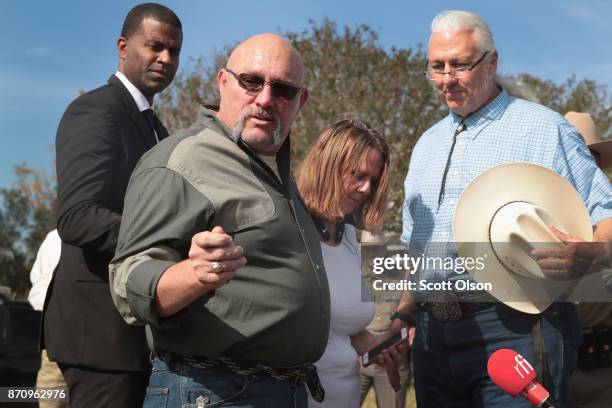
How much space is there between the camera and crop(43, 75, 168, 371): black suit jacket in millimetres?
3041

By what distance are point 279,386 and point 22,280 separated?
80.2 feet

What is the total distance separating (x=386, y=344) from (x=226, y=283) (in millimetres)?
1634

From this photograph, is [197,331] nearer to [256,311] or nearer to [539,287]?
[256,311]

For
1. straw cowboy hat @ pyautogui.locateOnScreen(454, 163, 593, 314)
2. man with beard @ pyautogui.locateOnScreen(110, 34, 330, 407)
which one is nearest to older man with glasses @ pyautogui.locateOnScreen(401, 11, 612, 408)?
straw cowboy hat @ pyautogui.locateOnScreen(454, 163, 593, 314)

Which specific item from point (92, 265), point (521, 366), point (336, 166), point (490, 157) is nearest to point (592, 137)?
point (490, 157)

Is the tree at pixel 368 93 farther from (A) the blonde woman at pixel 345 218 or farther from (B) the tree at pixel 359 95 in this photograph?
(A) the blonde woman at pixel 345 218

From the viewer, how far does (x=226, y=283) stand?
219 centimetres

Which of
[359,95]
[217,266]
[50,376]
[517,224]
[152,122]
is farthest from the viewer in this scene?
[359,95]

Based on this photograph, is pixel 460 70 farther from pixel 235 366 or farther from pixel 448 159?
pixel 235 366

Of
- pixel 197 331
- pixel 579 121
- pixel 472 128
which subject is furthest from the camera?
pixel 579 121

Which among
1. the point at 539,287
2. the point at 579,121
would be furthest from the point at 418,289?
the point at 579,121

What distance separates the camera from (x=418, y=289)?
3.64m

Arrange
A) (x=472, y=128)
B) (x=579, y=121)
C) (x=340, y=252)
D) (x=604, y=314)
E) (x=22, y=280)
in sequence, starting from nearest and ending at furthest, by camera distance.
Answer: (x=472, y=128)
(x=340, y=252)
(x=604, y=314)
(x=579, y=121)
(x=22, y=280)

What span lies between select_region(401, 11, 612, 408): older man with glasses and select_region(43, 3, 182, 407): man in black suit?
1365 mm
